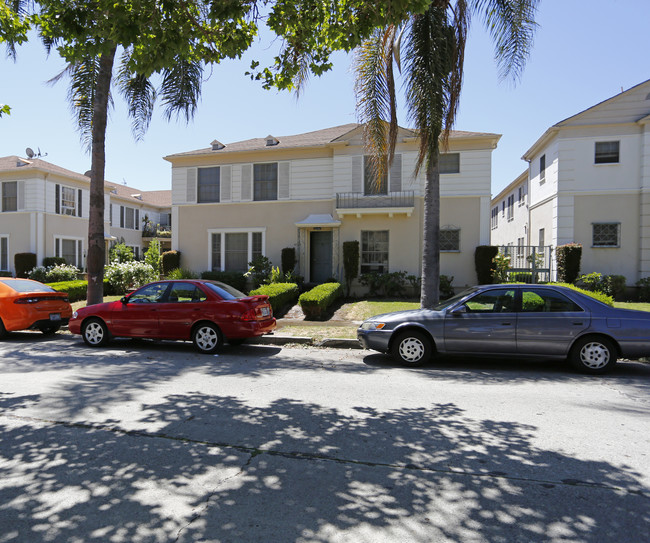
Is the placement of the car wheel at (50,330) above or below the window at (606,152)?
below

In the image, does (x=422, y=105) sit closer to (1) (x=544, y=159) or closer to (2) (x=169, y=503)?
(2) (x=169, y=503)

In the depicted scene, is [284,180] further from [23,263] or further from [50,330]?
[23,263]

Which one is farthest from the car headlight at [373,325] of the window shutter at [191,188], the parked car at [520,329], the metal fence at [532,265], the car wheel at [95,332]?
the window shutter at [191,188]

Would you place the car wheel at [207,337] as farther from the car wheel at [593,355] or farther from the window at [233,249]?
the window at [233,249]

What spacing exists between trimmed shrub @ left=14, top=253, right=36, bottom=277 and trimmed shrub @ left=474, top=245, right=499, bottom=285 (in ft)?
Answer: 75.6

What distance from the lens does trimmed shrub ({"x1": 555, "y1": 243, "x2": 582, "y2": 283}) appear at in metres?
16.7

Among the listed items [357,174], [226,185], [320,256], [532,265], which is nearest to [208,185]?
[226,185]

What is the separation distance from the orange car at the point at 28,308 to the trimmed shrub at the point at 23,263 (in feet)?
49.9

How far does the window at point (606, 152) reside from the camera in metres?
18.1

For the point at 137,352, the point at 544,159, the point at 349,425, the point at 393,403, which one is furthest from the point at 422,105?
the point at 544,159

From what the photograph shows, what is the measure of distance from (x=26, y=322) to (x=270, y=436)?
8831 millimetres

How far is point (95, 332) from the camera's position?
31.3 feet

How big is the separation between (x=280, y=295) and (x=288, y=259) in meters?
4.68

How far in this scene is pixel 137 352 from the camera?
8.98 meters
